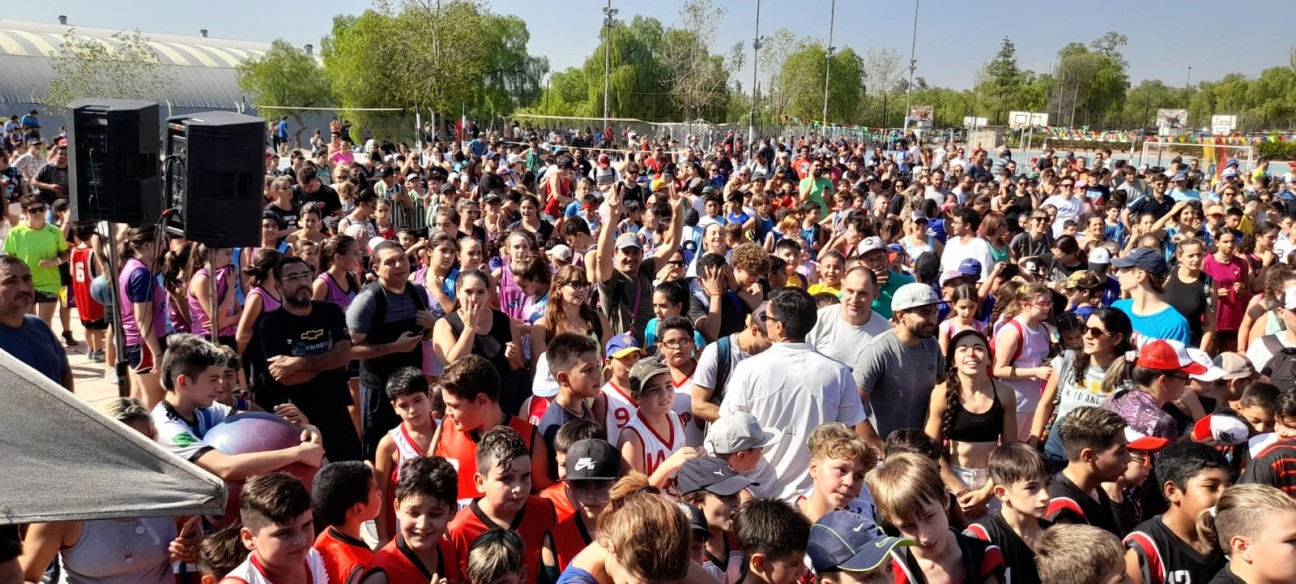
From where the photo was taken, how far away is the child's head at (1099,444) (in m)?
3.62

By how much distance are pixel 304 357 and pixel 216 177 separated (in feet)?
3.59

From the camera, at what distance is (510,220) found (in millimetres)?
10281

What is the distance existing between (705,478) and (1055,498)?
1.38 metres

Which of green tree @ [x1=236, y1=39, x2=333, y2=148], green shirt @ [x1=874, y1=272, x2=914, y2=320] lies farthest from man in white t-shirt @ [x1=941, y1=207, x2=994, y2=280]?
green tree @ [x1=236, y1=39, x2=333, y2=148]

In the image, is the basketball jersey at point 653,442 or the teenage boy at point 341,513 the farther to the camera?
the basketball jersey at point 653,442

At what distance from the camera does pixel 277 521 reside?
294 centimetres

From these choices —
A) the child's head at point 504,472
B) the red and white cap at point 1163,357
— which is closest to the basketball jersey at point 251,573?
the child's head at point 504,472

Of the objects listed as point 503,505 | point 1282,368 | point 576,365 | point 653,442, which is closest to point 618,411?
point 653,442

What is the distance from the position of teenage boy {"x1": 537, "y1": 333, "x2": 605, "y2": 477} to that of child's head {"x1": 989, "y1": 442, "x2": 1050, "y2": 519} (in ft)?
5.67

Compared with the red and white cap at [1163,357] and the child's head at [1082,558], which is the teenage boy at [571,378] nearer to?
the child's head at [1082,558]

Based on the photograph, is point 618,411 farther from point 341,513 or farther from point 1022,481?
point 1022,481

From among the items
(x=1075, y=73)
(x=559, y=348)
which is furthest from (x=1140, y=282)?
(x=1075, y=73)

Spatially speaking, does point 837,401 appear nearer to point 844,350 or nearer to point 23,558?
point 844,350

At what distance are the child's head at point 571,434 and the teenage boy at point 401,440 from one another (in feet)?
2.04
